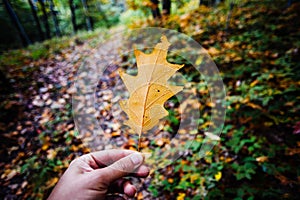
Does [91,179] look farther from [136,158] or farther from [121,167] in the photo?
[136,158]

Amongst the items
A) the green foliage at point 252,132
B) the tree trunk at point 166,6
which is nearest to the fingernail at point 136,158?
the green foliage at point 252,132

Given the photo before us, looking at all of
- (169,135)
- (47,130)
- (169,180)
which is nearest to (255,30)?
(169,135)

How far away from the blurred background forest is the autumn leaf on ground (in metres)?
1.47

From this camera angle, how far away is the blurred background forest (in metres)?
2.29

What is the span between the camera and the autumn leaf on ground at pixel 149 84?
70cm

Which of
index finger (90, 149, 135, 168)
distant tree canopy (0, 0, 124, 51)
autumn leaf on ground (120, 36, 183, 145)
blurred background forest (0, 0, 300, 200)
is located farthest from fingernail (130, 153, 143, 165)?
distant tree canopy (0, 0, 124, 51)

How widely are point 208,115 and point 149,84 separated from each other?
9.04 ft

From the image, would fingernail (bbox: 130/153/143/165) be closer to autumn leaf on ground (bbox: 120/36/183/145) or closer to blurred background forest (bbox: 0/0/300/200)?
autumn leaf on ground (bbox: 120/36/183/145)

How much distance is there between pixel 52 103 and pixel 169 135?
2.84m

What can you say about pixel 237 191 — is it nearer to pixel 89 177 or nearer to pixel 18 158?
pixel 89 177

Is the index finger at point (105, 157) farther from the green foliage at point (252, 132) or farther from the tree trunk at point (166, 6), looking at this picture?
the tree trunk at point (166, 6)

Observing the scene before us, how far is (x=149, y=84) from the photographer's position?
0.71 m

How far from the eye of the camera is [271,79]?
311 cm

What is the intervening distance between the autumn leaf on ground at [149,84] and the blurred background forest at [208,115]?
1472mm
